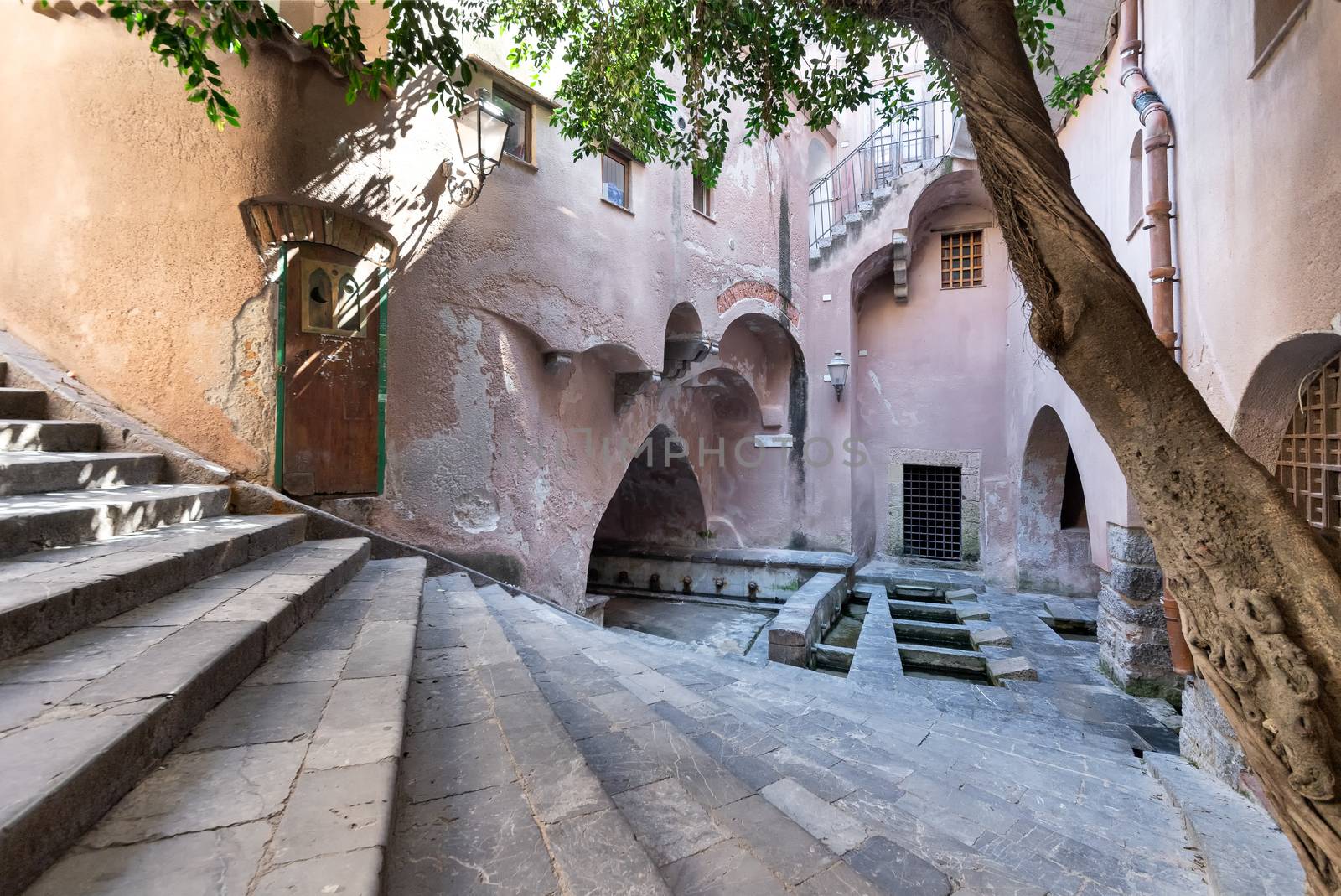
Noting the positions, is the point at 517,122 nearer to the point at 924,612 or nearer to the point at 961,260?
the point at 924,612

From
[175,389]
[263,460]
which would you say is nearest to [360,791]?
[263,460]

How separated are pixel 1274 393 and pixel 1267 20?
1.86 metres

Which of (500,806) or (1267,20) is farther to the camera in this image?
(1267,20)

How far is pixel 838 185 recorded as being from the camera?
39.6 ft

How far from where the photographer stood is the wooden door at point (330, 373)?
4488 mm

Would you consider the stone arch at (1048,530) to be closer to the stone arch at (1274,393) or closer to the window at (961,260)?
the window at (961,260)

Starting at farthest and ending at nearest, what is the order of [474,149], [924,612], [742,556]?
[742,556] → [924,612] → [474,149]

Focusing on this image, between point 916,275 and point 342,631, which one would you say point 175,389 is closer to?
point 342,631

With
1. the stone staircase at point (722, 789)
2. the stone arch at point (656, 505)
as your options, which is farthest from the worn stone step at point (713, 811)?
the stone arch at point (656, 505)

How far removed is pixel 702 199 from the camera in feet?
29.9

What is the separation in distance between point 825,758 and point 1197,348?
3.62m

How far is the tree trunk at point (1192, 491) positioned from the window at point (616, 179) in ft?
17.4

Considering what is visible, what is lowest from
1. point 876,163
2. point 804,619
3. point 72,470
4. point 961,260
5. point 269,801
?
point 804,619

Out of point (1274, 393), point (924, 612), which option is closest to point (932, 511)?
point (924, 612)
